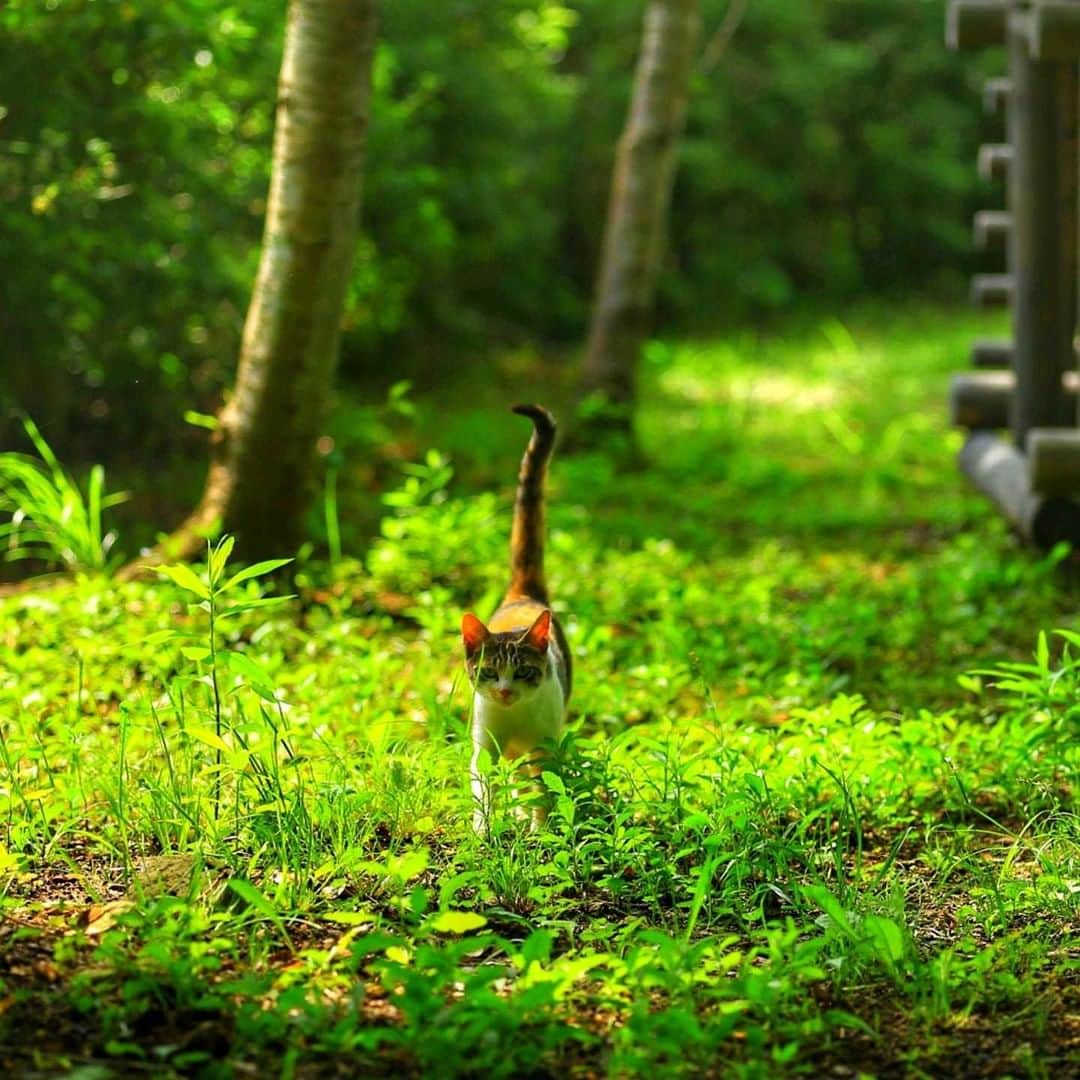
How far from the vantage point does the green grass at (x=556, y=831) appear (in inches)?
119

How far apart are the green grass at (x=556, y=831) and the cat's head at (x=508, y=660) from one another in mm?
186

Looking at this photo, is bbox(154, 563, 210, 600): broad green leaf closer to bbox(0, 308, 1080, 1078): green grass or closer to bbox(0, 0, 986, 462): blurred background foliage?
bbox(0, 308, 1080, 1078): green grass

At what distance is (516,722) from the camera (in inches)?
166

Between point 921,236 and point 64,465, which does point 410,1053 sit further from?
point 921,236

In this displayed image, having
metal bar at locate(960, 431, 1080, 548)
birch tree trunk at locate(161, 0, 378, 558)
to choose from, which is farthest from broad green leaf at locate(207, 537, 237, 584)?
metal bar at locate(960, 431, 1080, 548)

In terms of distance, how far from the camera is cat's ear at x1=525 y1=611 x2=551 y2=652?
13.6 feet

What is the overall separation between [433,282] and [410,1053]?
31.4ft

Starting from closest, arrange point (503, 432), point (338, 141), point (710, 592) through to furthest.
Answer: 1. point (338, 141)
2. point (710, 592)
3. point (503, 432)

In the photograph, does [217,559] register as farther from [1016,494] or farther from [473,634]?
[1016,494]

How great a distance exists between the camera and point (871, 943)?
3.30 m

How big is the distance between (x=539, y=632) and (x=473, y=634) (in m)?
0.17

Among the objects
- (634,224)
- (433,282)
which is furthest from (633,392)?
(433,282)

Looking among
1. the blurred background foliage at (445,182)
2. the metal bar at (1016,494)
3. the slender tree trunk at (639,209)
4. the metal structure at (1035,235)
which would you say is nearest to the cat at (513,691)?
the metal bar at (1016,494)

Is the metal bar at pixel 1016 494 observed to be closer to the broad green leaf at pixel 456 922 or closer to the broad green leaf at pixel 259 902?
the broad green leaf at pixel 456 922
